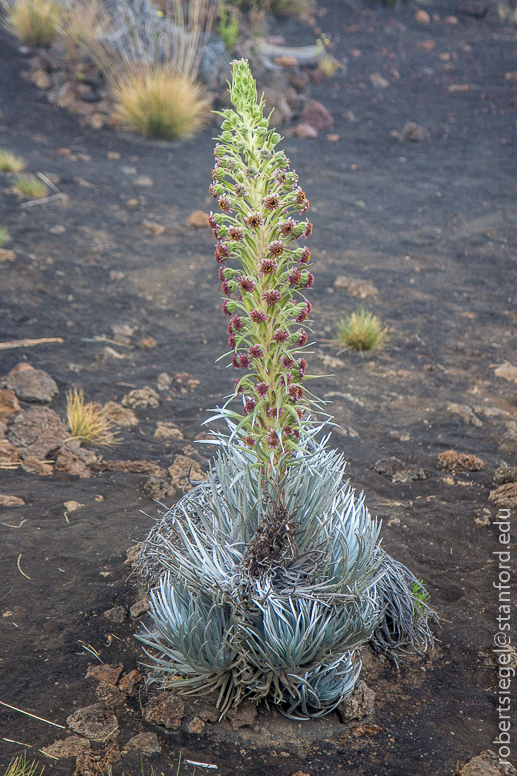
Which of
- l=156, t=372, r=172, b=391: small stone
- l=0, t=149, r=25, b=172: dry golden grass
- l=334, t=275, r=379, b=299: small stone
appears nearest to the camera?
l=156, t=372, r=172, b=391: small stone

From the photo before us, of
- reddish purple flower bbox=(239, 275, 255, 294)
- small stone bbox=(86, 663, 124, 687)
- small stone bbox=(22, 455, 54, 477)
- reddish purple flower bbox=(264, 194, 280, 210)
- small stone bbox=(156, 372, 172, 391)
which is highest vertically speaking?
reddish purple flower bbox=(264, 194, 280, 210)

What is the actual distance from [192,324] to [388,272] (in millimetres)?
2065

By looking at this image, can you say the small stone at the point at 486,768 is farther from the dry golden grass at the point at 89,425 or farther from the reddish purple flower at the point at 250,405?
the dry golden grass at the point at 89,425

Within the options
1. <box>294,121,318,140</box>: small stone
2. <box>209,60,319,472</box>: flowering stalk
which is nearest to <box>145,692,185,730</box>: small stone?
<box>209,60,319,472</box>: flowering stalk

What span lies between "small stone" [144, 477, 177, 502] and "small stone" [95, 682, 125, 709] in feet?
3.50

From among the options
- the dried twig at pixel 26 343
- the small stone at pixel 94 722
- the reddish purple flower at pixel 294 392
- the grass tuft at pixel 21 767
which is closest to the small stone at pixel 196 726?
the small stone at pixel 94 722

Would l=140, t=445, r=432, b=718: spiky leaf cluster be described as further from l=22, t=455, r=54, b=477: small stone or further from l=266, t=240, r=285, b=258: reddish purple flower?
l=22, t=455, r=54, b=477: small stone

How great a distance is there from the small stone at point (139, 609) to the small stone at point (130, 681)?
10.3 inches

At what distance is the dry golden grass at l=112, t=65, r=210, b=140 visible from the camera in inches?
320

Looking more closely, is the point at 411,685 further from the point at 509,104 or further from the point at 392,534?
the point at 509,104

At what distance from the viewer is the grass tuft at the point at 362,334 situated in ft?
15.3

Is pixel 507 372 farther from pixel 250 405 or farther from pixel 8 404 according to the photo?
pixel 8 404

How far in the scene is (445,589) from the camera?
2693 millimetres

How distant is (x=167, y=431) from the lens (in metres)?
3.72
